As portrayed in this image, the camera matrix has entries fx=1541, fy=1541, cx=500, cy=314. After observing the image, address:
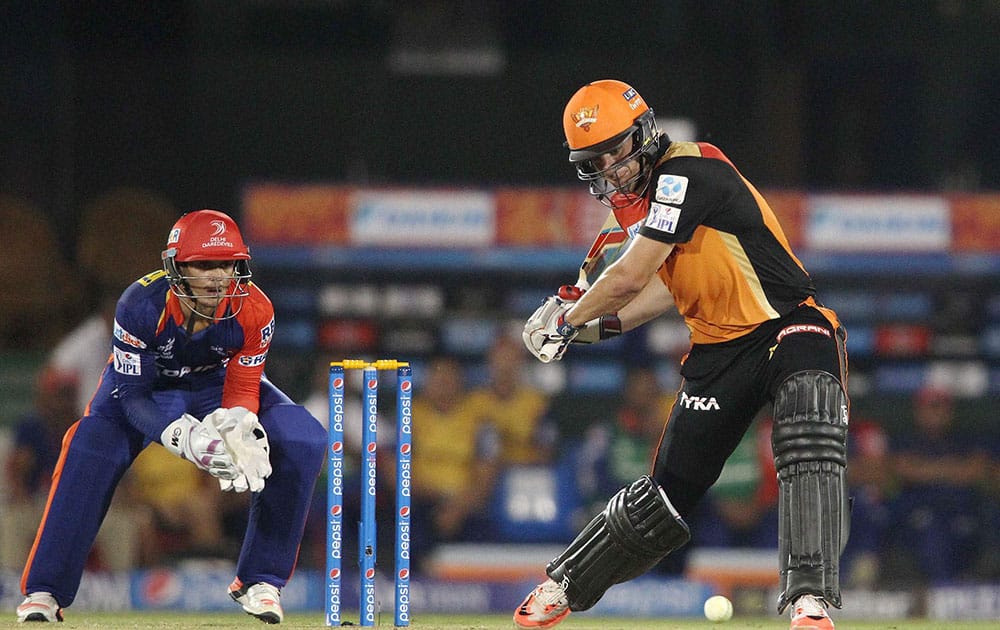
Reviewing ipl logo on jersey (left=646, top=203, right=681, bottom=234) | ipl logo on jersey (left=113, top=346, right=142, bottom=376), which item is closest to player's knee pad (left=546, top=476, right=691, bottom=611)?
ipl logo on jersey (left=646, top=203, right=681, bottom=234)

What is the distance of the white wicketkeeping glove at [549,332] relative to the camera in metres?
4.76

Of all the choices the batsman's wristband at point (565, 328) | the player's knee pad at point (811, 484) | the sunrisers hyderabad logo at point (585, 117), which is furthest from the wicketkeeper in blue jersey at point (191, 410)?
the player's knee pad at point (811, 484)

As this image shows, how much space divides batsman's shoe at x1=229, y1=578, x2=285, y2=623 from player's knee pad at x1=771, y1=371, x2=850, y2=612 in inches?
71.7

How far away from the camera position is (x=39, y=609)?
5.29m

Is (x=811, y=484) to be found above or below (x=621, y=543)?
above

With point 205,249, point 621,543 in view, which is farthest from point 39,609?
point 621,543

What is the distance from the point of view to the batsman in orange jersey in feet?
14.5

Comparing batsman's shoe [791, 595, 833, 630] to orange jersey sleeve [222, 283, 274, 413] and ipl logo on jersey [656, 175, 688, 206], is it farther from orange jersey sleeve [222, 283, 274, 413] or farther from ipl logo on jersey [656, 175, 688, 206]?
orange jersey sleeve [222, 283, 274, 413]

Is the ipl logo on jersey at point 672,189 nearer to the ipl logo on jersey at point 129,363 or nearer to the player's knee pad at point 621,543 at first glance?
the player's knee pad at point 621,543

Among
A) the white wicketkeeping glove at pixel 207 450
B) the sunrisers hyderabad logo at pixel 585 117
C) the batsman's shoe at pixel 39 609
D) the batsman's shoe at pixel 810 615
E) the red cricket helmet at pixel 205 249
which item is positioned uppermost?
the sunrisers hyderabad logo at pixel 585 117

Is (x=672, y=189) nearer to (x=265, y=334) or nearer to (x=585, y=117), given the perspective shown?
(x=585, y=117)

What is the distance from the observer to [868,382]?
9.82m

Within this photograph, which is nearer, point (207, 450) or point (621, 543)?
point (621, 543)

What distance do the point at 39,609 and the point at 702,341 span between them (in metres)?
2.45
